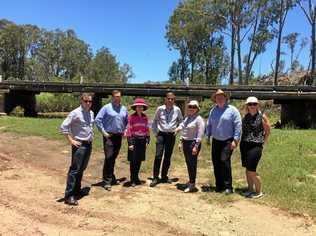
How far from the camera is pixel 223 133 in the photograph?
8688 mm

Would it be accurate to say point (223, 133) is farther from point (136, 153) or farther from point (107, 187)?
point (107, 187)

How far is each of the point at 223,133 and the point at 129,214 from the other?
7.59ft

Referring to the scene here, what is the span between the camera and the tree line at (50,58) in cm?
7675

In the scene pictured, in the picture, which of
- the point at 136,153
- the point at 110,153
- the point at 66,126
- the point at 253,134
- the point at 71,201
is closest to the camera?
the point at 71,201

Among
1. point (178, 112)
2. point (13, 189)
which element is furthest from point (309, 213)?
point (13, 189)

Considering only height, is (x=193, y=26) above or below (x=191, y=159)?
above

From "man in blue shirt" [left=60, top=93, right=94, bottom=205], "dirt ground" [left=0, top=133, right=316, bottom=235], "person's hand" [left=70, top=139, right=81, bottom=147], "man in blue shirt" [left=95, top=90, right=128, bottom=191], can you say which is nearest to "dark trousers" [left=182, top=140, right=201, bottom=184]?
"dirt ground" [left=0, top=133, right=316, bottom=235]

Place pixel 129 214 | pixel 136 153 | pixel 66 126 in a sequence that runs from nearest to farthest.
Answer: pixel 129 214, pixel 66 126, pixel 136 153

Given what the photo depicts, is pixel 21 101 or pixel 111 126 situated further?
pixel 21 101

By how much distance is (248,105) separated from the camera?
27.6ft

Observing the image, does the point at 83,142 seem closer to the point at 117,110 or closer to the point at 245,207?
the point at 117,110

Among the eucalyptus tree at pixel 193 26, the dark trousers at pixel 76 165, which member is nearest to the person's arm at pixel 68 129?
the dark trousers at pixel 76 165

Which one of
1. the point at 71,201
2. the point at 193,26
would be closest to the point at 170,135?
the point at 71,201

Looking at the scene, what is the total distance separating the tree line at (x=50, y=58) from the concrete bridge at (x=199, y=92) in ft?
148
